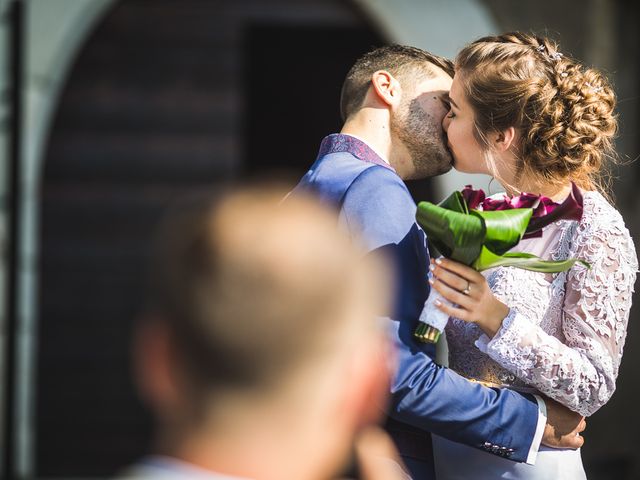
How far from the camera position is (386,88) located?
2.48m

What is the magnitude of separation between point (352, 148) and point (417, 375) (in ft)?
1.89

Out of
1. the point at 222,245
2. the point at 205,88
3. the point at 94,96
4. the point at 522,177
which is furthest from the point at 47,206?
the point at 222,245

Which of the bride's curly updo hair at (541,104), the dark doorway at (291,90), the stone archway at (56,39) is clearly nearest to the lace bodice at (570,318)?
the bride's curly updo hair at (541,104)

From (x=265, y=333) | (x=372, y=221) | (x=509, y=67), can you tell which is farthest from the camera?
(x=509, y=67)

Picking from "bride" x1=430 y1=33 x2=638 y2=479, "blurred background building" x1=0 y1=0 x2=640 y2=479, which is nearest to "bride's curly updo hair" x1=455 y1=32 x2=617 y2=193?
"bride" x1=430 y1=33 x2=638 y2=479

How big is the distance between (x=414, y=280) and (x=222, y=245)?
115 centimetres

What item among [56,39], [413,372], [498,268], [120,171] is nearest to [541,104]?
[498,268]

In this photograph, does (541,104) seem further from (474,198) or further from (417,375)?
(417,375)

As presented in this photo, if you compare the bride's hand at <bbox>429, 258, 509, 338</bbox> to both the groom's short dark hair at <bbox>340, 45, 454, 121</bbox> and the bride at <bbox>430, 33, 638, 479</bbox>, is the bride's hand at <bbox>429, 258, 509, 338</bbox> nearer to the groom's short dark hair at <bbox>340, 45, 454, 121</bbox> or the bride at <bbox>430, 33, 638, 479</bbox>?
the bride at <bbox>430, 33, 638, 479</bbox>

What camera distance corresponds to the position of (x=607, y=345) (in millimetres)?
2207

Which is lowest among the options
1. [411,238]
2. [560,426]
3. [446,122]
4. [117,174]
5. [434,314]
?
[117,174]

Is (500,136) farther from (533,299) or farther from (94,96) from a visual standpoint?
(94,96)

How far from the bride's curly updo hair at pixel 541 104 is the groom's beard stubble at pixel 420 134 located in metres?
0.12

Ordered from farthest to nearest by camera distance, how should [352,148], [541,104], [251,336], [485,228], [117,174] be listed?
[117,174], [352,148], [541,104], [485,228], [251,336]
